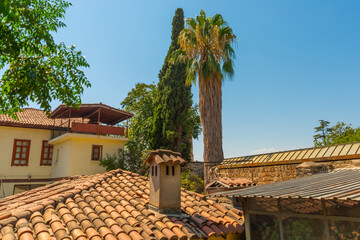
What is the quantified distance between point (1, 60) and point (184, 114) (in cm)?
1535

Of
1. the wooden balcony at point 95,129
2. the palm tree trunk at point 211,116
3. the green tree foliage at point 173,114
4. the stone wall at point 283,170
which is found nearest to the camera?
the stone wall at point 283,170

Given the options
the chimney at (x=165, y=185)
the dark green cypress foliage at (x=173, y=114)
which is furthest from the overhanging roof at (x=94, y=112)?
the chimney at (x=165, y=185)

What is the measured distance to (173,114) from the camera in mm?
20953

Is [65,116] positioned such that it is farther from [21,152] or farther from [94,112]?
[21,152]

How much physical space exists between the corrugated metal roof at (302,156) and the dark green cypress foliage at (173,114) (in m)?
9.19

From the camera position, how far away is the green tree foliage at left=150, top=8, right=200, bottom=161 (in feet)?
68.0

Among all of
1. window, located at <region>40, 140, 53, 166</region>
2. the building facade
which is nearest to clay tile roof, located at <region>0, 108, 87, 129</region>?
the building facade

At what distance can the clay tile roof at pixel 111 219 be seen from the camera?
4926 mm

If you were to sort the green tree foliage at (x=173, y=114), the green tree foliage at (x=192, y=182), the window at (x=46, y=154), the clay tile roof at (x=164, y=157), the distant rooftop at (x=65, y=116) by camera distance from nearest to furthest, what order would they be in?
the clay tile roof at (x=164, y=157) < the green tree foliage at (x=192, y=182) < the distant rooftop at (x=65, y=116) < the window at (x=46, y=154) < the green tree foliage at (x=173, y=114)

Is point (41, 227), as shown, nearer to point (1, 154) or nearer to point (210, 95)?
point (210, 95)

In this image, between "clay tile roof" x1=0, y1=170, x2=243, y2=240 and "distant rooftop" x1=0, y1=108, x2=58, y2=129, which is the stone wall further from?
"distant rooftop" x1=0, y1=108, x2=58, y2=129

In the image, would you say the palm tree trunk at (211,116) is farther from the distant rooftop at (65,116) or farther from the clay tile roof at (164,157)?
the clay tile roof at (164,157)

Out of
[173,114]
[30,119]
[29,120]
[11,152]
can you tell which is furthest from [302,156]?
[30,119]

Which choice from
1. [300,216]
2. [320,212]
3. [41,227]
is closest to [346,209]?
[320,212]
